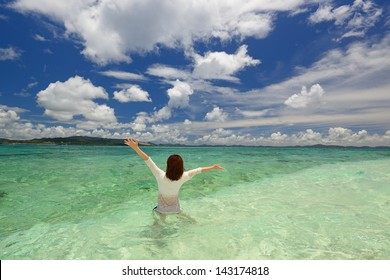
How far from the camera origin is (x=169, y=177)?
6.11 meters

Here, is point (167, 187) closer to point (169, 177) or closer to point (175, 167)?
point (169, 177)

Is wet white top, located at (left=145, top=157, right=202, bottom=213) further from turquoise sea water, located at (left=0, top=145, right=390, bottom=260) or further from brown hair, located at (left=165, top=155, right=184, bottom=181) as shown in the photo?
turquoise sea water, located at (left=0, top=145, right=390, bottom=260)

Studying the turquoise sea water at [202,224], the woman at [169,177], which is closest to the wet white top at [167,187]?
the woman at [169,177]

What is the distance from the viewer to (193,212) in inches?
351

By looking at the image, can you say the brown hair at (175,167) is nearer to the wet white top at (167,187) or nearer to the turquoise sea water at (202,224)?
the wet white top at (167,187)

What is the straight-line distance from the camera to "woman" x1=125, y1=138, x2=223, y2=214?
5953mm

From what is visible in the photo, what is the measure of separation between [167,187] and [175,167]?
0.60m

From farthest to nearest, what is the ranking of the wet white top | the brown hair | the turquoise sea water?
the wet white top
the brown hair
the turquoise sea water

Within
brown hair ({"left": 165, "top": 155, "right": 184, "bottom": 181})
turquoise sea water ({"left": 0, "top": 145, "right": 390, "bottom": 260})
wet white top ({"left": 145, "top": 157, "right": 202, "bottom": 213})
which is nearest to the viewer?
turquoise sea water ({"left": 0, "top": 145, "right": 390, "bottom": 260})

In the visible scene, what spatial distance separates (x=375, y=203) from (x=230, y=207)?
17.4 feet

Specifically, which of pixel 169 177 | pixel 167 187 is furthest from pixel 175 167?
pixel 167 187

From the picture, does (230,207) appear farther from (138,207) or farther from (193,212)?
(138,207)

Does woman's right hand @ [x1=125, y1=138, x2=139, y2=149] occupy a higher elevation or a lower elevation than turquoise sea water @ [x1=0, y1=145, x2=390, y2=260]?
higher

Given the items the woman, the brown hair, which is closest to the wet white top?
the woman
